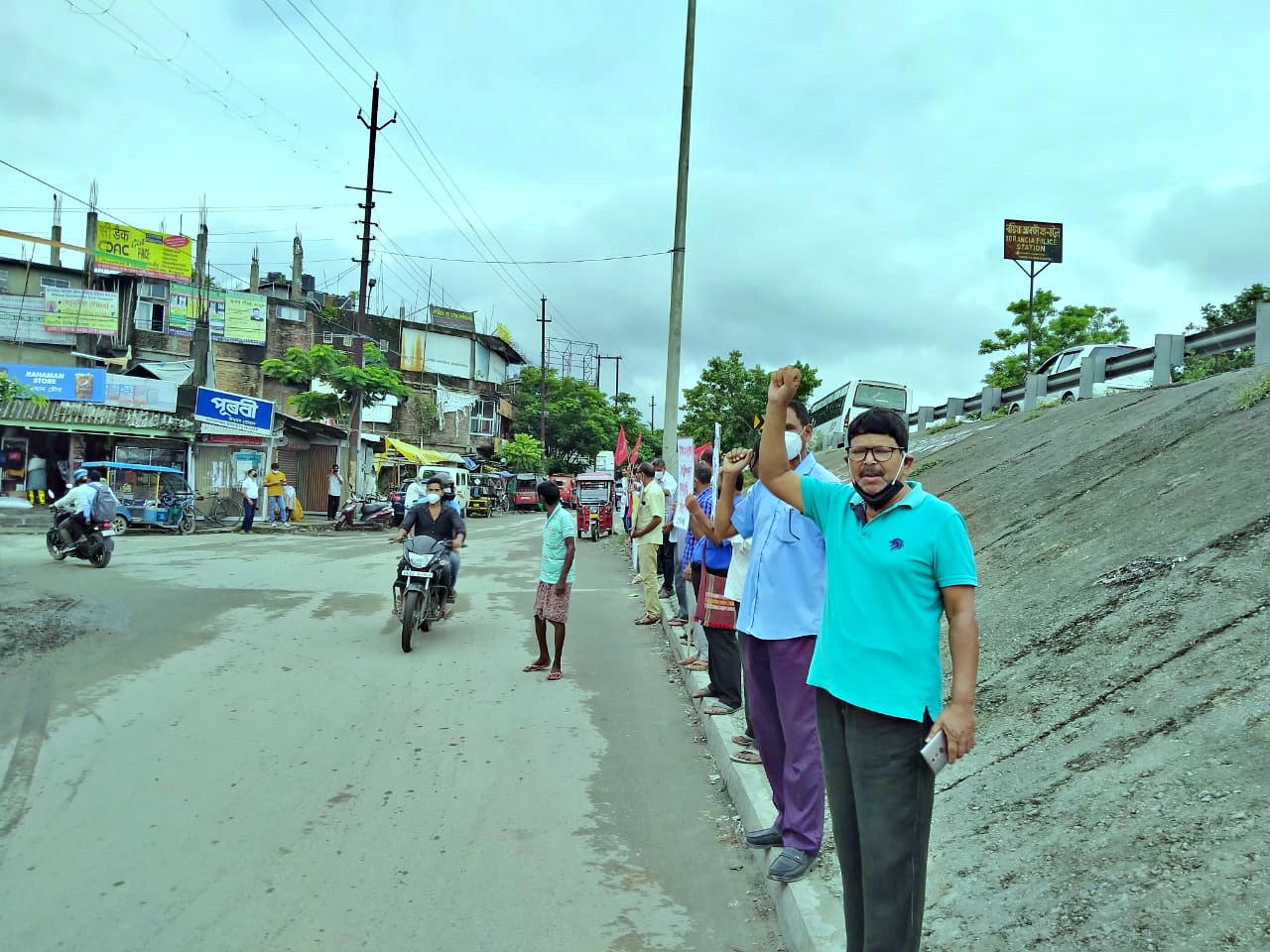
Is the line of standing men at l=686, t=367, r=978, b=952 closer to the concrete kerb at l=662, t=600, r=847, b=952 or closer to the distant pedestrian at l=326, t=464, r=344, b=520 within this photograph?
the concrete kerb at l=662, t=600, r=847, b=952

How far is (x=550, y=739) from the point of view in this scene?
20.9 ft

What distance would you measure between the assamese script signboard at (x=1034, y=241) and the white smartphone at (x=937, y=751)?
2290cm

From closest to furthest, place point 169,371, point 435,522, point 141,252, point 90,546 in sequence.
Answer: point 435,522 < point 90,546 < point 169,371 < point 141,252

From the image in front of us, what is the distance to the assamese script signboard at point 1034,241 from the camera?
22953mm

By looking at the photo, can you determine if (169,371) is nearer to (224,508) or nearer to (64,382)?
(64,382)

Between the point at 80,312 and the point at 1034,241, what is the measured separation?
37885 mm

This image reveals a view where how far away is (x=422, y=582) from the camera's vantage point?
952 cm

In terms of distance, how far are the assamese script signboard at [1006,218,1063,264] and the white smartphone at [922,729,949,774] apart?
902 inches

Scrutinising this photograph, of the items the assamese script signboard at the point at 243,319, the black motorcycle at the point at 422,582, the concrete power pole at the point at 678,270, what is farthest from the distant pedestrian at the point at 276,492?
the assamese script signboard at the point at 243,319

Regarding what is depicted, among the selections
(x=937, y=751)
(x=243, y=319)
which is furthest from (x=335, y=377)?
(x=937, y=751)

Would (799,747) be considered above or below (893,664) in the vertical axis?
below

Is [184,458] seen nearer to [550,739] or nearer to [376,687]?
[376,687]

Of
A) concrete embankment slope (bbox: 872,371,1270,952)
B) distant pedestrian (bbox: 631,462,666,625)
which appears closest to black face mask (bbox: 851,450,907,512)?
concrete embankment slope (bbox: 872,371,1270,952)

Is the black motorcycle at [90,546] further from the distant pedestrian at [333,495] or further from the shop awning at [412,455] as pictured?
the shop awning at [412,455]
